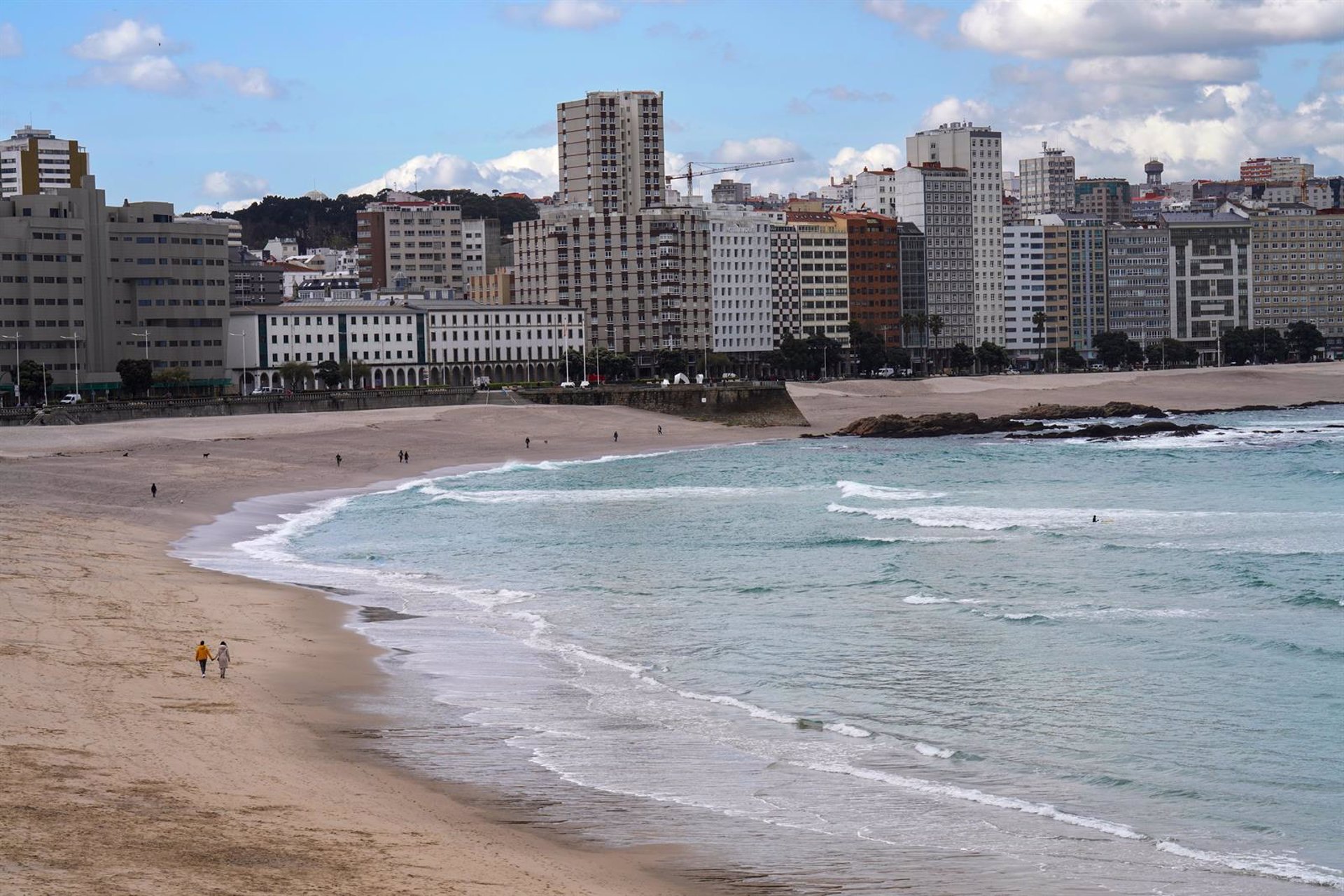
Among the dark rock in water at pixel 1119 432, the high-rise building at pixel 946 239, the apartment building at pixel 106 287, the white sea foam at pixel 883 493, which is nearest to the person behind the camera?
the white sea foam at pixel 883 493

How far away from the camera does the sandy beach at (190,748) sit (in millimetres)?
14523

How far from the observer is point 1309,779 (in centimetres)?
1969

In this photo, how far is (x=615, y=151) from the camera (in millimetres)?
174750

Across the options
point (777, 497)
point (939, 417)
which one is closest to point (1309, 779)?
point (777, 497)

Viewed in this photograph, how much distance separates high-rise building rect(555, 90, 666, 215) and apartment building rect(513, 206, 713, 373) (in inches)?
285

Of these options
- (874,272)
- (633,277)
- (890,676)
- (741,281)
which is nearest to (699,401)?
(633,277)

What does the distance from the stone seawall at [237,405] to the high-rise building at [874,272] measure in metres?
84.3

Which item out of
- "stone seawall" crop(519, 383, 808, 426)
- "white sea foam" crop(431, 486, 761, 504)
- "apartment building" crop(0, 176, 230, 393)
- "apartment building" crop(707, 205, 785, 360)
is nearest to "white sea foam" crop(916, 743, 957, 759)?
"white sea foam" crop(431, 486, 761, 504)

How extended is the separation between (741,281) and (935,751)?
155351 mm

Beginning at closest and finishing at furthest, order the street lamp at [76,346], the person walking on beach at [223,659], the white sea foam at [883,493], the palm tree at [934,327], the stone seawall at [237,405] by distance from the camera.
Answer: the person walking on beach at [223,659]
the white sea foam at [883,493]
the stone seawall at [237,405]
the street lamp at [76,346]
the palm tree at [934,327]

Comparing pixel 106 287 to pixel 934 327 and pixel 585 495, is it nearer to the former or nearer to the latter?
pixel 585 495

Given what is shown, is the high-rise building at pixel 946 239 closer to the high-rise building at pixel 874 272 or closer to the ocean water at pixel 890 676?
the high-rise building at pixel 874 272

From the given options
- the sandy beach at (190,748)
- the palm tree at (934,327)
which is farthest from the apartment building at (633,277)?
the sandy beach at (190,748)

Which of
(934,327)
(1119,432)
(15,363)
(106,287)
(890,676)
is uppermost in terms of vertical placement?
(106,287)
